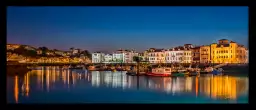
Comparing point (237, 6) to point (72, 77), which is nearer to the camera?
point (237, 6)

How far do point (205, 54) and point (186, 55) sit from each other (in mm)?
237

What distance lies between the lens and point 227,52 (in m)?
4.82

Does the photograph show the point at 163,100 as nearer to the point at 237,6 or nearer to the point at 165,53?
the point at 165,53

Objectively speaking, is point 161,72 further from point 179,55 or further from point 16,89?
point 16,89

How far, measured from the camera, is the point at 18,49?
4633 mm

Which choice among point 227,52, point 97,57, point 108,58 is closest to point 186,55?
point 227,52

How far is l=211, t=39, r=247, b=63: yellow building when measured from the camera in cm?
459

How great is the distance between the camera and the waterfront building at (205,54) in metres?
4.86

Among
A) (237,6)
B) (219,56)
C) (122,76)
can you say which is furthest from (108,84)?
(237,6)

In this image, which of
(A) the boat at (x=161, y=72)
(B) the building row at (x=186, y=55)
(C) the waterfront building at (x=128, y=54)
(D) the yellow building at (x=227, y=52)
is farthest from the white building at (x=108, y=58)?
(D) the yellow building at (x=227, y=52)

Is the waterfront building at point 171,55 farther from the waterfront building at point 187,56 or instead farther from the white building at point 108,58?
the white building at point 108,58
